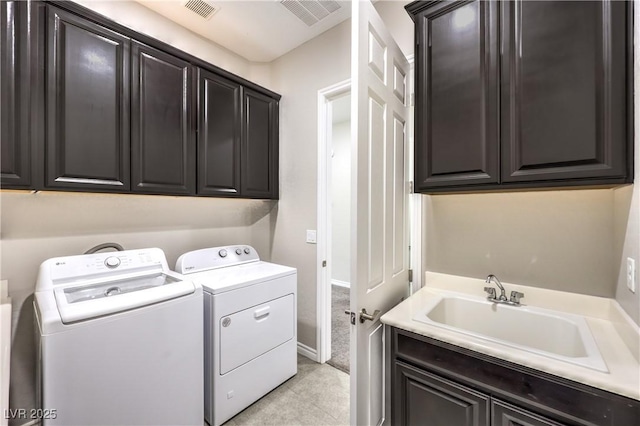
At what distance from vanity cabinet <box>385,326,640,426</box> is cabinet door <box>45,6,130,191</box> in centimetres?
183

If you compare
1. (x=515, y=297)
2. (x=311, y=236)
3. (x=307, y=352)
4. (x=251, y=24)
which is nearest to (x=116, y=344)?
(x=311, y=236)

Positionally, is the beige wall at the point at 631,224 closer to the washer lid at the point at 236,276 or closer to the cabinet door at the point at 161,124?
the washer lid at the point at 236,276

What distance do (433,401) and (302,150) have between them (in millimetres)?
2011

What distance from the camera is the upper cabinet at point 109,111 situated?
132 cm

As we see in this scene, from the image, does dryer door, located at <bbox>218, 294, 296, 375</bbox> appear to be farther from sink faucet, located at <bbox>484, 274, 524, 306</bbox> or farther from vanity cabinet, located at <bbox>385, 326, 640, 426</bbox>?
sink faucet, located at <bbox>484, 274, 524, 306</bbox>

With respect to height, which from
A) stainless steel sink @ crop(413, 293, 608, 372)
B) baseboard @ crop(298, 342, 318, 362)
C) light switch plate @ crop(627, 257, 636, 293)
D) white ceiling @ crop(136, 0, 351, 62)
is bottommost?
baseboard @ crop(298, 342, 318, 362)

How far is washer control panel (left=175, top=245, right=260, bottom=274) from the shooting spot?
2.01 m

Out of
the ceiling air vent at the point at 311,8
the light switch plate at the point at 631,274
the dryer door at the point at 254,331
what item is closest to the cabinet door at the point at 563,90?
the light switch plate at the point at 631,274

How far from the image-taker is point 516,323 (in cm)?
138

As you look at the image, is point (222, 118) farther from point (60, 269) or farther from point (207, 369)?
point (207, 369)

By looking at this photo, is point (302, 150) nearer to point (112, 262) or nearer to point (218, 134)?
point (218, 134)

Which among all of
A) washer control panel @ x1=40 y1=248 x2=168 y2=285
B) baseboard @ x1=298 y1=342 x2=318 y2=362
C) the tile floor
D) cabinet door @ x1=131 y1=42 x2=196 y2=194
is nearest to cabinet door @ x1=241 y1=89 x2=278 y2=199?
cabinet door @ x1=131 y1=42 x2=196 y2=194

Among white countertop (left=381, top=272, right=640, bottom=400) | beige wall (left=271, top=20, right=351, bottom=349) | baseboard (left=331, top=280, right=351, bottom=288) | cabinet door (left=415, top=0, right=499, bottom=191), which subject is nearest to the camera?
white countertop (left=381, top=272, right=640, bottom=400)

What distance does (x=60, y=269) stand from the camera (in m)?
1.49
